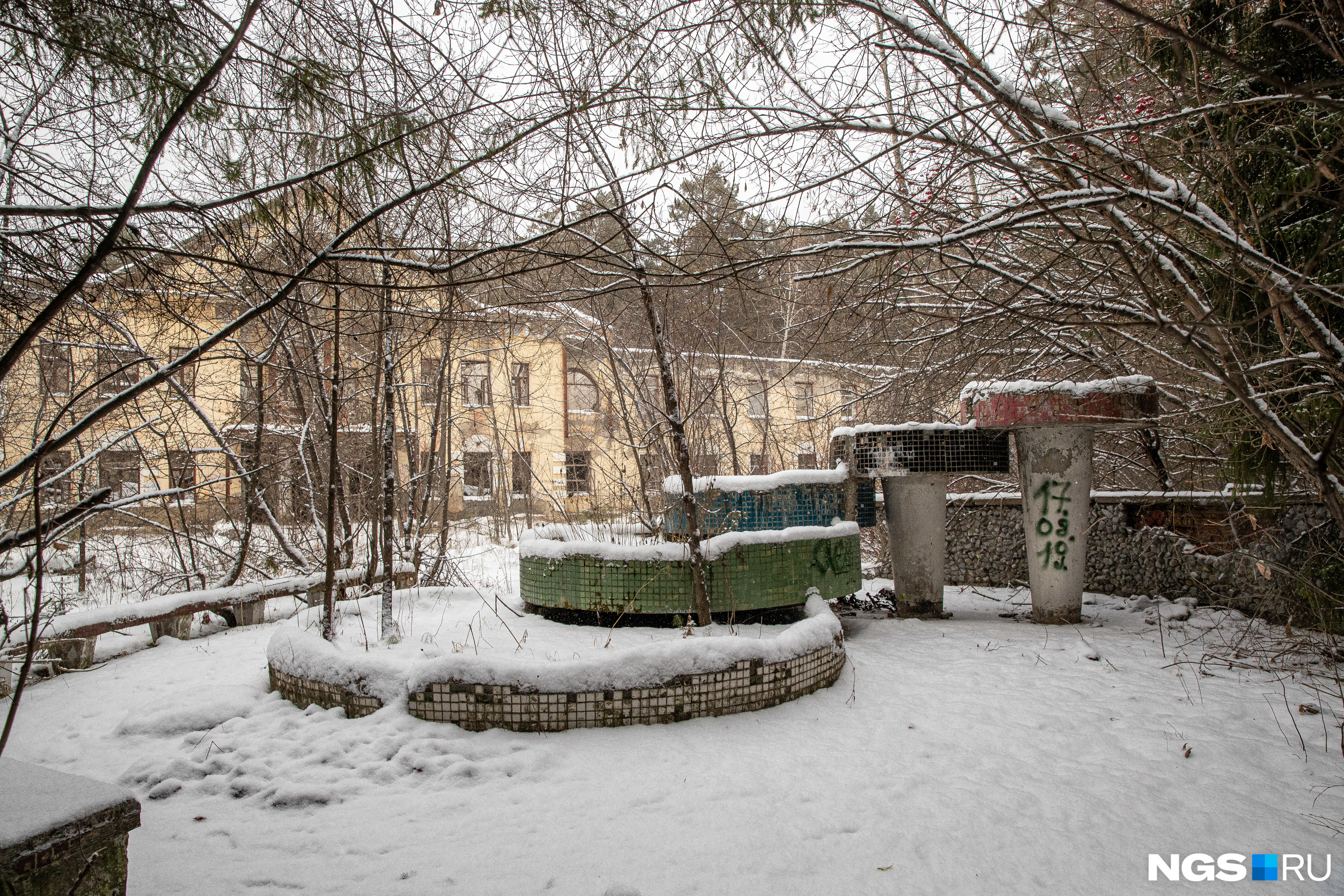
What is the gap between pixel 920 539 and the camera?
7.59 m

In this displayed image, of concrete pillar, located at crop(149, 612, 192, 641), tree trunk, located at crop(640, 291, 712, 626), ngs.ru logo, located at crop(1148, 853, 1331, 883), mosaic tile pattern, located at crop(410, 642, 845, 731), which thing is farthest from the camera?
concrete pillar, located at crop(149, 612, 192, 641)

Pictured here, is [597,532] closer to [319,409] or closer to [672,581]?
[672,581]

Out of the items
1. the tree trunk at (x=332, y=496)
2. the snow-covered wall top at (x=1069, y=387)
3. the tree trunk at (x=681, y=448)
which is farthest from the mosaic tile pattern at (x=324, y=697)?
the snow-covered wall top at (x=1069, y=387)

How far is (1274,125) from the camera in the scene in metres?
2.92

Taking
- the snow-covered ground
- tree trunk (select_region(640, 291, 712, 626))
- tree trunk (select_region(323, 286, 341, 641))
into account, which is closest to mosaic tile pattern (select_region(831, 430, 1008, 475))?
the snow-covered ground

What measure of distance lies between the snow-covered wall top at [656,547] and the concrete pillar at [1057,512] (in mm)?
2562

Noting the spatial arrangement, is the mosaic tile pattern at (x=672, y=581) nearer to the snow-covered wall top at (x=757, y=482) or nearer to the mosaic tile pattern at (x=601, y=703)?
the snow-covered wall top at (x=757, y=482)

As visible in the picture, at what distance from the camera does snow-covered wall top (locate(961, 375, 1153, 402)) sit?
20.4 ft

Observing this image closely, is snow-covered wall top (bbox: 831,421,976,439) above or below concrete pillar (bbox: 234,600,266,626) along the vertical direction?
above

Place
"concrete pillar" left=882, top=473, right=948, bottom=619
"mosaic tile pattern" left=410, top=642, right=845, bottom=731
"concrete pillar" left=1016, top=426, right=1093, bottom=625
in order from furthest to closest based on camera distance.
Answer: "concrete pillar" left=882, top=473, right=948, bottom=619 → "concrete pillar" left=1016, top=426, right=1093, bottom=625 → "mosaic tile pattern" left=410, top=642, right=845, bottom=731

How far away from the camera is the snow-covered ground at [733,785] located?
258 centimetres

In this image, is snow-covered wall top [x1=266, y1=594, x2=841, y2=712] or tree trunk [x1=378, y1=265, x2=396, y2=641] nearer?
snow-covered wall top [x1=266, y1=594, x2=841, y2=712]

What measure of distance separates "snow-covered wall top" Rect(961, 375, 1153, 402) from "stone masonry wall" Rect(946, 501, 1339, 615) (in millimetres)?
1488

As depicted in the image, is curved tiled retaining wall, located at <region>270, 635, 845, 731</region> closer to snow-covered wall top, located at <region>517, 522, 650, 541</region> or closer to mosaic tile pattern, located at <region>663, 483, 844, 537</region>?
mosaic tile pattern, located at <region>663, 483, 844, 537</region>
